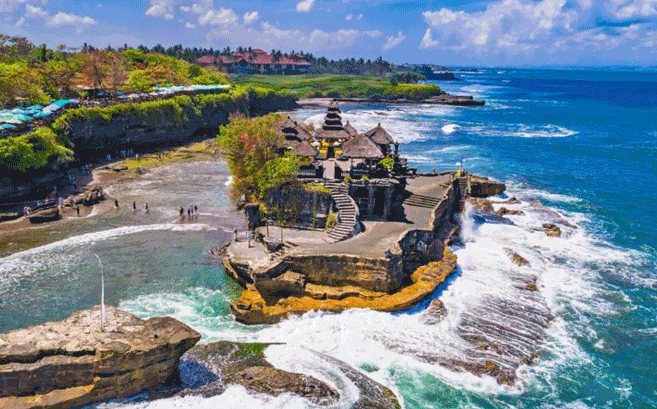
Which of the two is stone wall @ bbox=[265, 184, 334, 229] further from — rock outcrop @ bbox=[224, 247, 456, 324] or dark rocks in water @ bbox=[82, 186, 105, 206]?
dark rocks in water @ bbox=[82, 186, 105, 206]

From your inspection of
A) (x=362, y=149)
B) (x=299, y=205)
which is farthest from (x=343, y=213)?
(x=362, y=149)

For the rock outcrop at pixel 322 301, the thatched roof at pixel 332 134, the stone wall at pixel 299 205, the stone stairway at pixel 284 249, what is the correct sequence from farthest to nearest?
the thatched roof at pixel 332 134
the stone wall at pixel 299 205
the stone stairway at pixel 284 249
the rock outcrop at pixel 322 301

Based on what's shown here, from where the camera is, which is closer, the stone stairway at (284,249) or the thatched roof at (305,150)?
the stone stairway at (284,249)

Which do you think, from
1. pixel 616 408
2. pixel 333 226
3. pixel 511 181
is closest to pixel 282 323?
pixel 333 226

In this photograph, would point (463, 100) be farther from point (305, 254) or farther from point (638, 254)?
point (305, 254)

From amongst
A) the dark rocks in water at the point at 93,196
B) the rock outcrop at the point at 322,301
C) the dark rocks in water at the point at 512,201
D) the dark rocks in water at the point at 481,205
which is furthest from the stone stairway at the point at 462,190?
the dark rocks in water at the point at 93,196

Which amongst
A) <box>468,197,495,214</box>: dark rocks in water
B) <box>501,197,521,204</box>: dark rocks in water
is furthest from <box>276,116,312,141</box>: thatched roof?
<box>501,197,521,204</box>: dark rocks in water

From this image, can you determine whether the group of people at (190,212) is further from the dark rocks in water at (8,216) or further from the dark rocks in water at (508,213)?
the dark rocks in water at (508,213)
